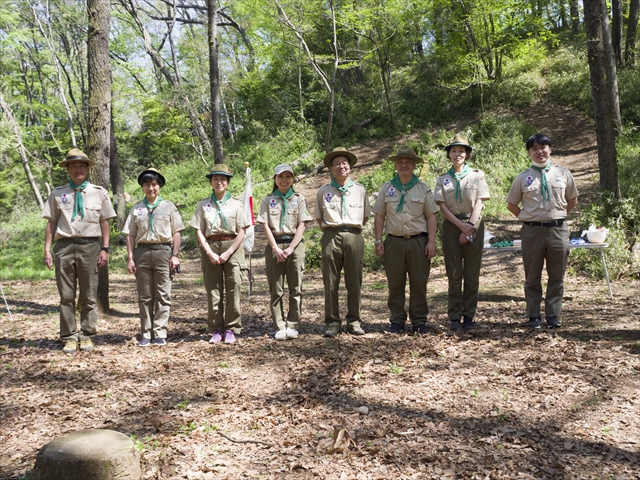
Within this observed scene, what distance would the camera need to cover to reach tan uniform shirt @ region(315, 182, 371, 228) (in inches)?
232

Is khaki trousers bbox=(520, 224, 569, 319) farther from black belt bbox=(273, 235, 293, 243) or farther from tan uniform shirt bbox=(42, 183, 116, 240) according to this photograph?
tan uniform shirt bbox=(42, 183, 116, 240)

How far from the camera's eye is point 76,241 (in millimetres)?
5957

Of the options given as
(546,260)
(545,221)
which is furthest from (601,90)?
(546,260)

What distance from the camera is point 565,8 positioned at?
27906mm

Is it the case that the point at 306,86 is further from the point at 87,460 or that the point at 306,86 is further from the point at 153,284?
the point at 87,460

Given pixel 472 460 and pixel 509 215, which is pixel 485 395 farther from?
pixel 509 215

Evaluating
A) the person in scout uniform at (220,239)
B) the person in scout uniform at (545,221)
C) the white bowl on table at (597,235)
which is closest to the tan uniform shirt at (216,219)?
the person in scout uniform at (220,239)

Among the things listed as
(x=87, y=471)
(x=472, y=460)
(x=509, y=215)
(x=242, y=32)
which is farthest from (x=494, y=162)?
(x=242, y=32)

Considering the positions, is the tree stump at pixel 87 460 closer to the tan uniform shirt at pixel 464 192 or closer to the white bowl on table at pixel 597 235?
the tan uniform shirt at pixel 464 192

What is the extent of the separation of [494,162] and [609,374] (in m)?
12.4

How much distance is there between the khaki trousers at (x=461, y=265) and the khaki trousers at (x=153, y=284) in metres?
3.31

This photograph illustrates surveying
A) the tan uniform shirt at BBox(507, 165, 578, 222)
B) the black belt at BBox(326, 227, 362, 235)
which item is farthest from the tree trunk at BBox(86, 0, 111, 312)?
the tan uniform shirt at BBox(507, 165, 578, 222)

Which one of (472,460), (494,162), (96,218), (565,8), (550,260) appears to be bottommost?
(472,460)

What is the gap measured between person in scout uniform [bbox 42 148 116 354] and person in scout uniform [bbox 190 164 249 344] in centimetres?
117
